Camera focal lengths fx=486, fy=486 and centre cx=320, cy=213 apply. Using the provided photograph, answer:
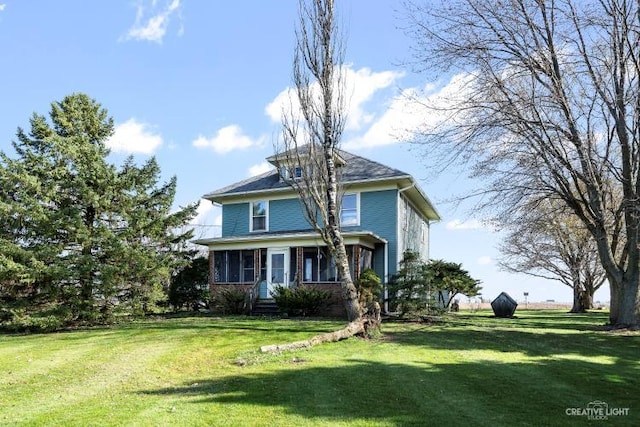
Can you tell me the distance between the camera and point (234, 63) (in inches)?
516

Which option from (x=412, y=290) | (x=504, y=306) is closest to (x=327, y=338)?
(x=412, y=290)

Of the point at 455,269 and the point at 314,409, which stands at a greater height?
the point at 455,269

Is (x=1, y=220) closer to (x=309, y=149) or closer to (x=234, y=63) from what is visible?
(x=234, y=63)

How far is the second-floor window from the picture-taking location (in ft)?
70.4

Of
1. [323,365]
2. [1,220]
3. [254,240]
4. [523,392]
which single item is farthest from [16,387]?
[254,240]

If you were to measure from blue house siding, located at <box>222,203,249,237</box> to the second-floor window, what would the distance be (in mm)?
354

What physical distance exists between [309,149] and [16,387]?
839 centimetres

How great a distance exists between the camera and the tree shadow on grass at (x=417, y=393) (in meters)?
5.20

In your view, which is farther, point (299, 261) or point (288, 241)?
point (288, 241)

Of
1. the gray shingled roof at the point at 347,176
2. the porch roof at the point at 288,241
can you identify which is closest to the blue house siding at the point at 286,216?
the porch roof at the point at 288,241

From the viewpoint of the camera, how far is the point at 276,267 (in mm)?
19438

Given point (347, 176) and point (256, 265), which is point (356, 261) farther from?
point (256, 265)

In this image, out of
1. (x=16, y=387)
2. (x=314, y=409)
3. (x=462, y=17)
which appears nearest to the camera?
(x=314, y=409)

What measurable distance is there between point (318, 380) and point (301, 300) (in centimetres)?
992
